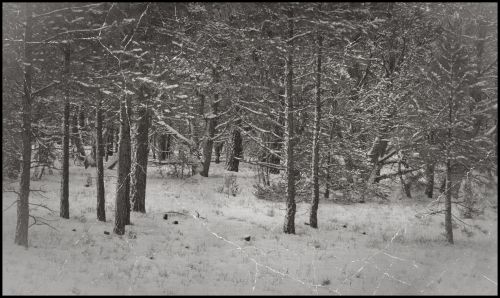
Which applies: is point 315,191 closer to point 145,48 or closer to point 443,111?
point 443,111

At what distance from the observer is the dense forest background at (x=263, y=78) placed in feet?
30.2

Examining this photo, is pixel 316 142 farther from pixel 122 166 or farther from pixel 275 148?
pixel 122 166

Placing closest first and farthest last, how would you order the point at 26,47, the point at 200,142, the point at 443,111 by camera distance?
the point at 26,47, the point at 443,111, the point at 200,142

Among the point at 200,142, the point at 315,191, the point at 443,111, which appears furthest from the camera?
the point at 200,142

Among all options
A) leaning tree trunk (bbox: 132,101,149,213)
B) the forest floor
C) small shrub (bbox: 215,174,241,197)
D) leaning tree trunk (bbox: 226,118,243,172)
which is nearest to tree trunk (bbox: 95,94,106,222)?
the forest floor

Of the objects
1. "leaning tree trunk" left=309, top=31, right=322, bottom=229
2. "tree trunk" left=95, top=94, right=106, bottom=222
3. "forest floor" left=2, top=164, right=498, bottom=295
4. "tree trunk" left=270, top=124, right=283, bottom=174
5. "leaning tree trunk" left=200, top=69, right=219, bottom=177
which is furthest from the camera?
"leaning tree trunk" left=200, top=69, right=219, bottom=177

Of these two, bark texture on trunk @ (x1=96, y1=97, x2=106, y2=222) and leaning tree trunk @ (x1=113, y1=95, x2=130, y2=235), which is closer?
leaning tree trunk @ (x1=113, y1=95, x2=130, y2=235)

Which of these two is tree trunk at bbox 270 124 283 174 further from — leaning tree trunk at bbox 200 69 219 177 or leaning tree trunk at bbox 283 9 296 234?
leaning tree trunk at bbox 283 9 296 234

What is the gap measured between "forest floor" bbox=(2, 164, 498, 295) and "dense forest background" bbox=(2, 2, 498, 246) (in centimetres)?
87

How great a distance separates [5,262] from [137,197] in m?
7.44

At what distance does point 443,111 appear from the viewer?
12.7 meters

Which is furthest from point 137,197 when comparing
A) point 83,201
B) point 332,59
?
point 332,59

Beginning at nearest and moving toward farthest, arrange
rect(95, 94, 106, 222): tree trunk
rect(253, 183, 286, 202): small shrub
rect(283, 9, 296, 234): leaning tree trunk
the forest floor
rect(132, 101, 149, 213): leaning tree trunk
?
the forest floor → rect(95, 94, 106, 222): tree trunk → rect(283, 9, 296, 234): leaning tree trunk → rect(132, 101, 149, 213): leaning tree trunk → rect(253, 183, 286, 202): small shrub

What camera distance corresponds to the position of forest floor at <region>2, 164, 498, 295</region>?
8.49m
